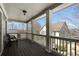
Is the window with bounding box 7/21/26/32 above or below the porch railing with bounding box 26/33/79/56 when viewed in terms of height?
above

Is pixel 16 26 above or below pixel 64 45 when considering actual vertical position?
above

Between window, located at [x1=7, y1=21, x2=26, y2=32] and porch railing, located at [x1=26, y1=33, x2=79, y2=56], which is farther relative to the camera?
window, located at [x1=7, y1=21, x2=26, y2=32]

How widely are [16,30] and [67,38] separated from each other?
139 centimetres

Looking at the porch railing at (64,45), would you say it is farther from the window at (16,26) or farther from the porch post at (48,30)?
the window at (16,26)

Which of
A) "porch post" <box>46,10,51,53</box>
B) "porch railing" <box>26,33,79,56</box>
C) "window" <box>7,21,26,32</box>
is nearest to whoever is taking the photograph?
"porch railing" <box>26,33,79,56</box>

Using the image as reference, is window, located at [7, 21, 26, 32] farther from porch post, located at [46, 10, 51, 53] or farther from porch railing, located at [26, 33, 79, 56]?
porch post, located at [46, 10, 51, 53]

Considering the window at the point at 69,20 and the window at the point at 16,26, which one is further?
the window at the point at 16,26

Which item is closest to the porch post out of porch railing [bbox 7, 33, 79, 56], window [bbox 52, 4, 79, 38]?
porch railing [bbox 7, 33, 79, 56]

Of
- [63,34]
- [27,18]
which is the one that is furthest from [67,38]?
[27,18]

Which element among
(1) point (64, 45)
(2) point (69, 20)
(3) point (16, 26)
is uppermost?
(2) point (69, 20)

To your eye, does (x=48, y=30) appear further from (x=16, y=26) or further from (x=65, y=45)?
(x=16, y=26)

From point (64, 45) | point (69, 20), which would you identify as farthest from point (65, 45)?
point (69, 20)

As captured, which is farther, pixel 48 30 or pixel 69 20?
pixel 48 30

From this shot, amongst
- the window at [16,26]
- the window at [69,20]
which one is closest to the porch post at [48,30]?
the window at [69,20]
